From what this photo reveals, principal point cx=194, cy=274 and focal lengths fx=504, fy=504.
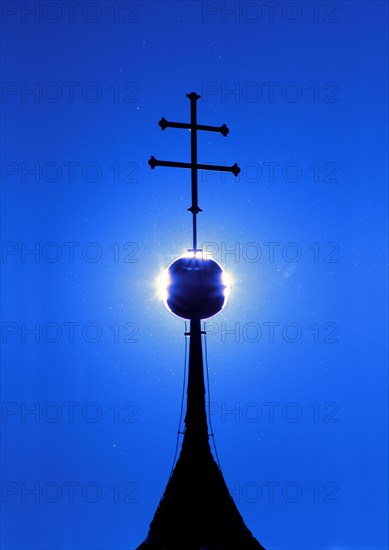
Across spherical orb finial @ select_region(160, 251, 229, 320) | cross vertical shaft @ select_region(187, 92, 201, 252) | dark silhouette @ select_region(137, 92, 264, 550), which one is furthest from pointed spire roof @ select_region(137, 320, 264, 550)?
cross vertical shaft @ select_region(187, 92, 201, 252)

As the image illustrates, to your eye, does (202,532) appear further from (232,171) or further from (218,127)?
(218,127)

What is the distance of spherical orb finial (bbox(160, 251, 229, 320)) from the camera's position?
10852 mm

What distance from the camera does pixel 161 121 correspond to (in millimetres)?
10984

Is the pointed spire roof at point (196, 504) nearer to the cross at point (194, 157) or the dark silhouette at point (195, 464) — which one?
the dark silhouette at point (195, 464)

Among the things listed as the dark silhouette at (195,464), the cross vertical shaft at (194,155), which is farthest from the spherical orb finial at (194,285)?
the cross vertical shaft at (194,155)

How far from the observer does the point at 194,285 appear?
10852 mm

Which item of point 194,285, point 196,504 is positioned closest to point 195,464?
point 196,504

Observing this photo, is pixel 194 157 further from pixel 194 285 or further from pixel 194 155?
pixel 194 285

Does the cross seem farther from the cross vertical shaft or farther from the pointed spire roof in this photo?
the pointed spire roof

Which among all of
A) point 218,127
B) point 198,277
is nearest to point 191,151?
point 218,127

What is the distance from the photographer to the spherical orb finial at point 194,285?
10852 mm

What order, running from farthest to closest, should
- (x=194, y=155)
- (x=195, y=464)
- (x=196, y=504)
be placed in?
1. (x=194, y=155)
2. (x=195, y=464)
3. (x=196, y=504)

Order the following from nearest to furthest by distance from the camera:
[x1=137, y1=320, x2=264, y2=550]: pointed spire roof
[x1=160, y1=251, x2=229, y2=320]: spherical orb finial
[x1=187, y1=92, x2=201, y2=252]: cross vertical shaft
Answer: [x1=137, y1=320, x2=264, y2=550]: pointed spire roof
[x1=160, y1=251, x2=229, y2=320]: spherical orb finial
[x1=187, y1=92, x2=201, y2=252]: cross vertical shaft

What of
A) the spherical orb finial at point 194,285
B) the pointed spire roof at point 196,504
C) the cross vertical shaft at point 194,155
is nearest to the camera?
the pointed spire roof at point 196,504
